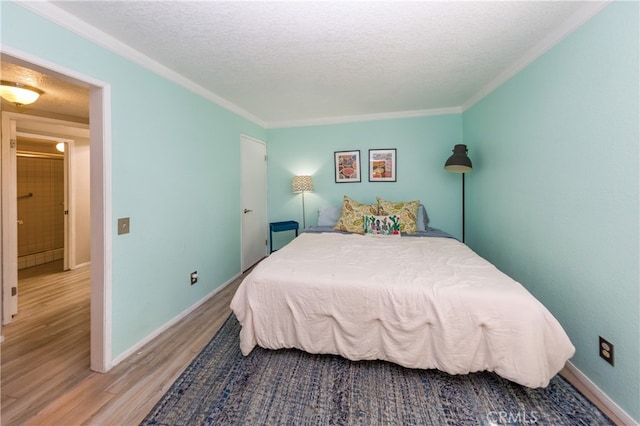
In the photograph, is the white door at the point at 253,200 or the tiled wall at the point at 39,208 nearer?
the white door at the point at 253,200

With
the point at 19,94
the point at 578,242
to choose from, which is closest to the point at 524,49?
the point at 578,242

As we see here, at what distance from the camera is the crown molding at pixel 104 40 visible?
1365 millimetres

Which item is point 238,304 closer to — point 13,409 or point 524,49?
point 13,409

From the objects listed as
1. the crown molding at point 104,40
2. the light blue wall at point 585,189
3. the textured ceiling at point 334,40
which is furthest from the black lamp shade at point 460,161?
the crown molding at point 104,40

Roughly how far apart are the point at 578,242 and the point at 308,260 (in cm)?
179

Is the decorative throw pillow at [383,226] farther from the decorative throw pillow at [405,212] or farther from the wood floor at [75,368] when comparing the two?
the wood floor at [75,368]

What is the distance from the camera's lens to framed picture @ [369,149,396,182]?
369 centimetres

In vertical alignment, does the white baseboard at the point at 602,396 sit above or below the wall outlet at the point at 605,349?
below

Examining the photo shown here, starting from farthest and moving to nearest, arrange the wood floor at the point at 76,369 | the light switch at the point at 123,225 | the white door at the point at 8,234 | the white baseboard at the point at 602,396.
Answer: the white door at the point at 8,234 < the light switch at the point at 123,225 < the wood floor at the point at 76,369 < the white baseboard at the point at 602,396

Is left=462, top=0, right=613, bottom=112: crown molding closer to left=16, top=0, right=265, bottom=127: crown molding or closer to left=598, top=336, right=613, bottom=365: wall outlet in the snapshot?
left=598, top=336, right=613, bottom=365: wall outlet

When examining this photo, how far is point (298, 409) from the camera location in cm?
136

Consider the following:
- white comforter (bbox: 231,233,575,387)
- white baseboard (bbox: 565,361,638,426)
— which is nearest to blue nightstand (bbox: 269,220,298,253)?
white comforter (bbox: 231,233,575,387)

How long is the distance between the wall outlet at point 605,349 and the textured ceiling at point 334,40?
193cm

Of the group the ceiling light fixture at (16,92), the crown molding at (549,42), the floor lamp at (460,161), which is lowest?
the floor lamp at (460,161)
